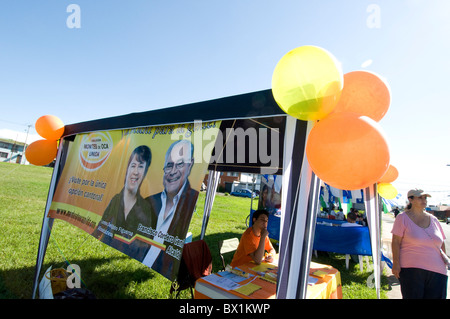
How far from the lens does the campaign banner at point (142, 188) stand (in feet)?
6.88

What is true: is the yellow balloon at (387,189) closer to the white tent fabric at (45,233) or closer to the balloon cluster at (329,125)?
the balloon cluster at (329,125)

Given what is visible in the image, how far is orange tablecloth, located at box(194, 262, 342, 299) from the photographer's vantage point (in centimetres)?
190

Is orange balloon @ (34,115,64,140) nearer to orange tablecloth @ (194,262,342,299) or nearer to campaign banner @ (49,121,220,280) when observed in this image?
campaign banner @ (49,121,220,280)

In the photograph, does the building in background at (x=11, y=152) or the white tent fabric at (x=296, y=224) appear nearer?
the white tent fabric at (x=296, y=224)

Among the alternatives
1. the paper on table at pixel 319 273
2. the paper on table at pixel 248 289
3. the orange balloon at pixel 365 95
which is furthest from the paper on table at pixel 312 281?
the orange balloon at pixel 365 95

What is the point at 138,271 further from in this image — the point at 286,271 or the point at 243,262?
the point at 286,271

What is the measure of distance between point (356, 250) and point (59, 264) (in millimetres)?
6223

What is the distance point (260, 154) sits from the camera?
4.70 meters

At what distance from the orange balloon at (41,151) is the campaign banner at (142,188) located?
2.54 ft

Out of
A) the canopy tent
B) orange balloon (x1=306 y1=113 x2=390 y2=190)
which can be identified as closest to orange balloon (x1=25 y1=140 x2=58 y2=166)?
the canopy tent

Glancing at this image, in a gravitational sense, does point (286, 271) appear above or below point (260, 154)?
below

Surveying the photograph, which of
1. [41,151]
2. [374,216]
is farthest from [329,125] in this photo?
[41,151]

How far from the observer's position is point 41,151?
155 inches

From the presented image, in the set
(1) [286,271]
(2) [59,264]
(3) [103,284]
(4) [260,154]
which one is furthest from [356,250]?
(2) [59,264]
